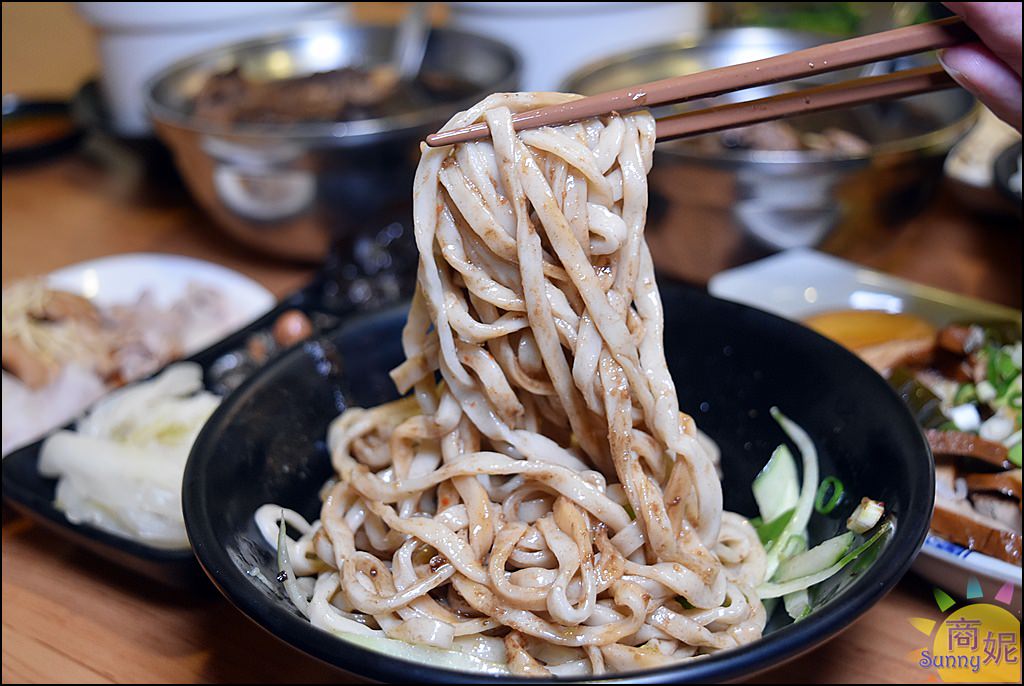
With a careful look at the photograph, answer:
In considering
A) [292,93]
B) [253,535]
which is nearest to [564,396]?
[253,535]

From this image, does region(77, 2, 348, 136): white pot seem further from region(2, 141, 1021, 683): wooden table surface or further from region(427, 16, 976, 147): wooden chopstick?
region(427, 16, 976, 147): wooden chopstick

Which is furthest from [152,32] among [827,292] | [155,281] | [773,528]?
[773,528]

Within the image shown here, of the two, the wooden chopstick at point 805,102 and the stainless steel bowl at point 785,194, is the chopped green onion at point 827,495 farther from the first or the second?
the stainless steel bowl at point 785,194

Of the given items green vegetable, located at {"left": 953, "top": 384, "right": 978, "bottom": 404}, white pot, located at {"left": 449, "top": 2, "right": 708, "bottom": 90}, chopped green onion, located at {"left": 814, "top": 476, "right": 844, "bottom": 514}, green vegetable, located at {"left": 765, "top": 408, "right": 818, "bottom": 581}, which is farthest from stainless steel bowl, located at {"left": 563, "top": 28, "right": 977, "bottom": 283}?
chopped green onion, located at {"left": 814, "top": 476, "right": 844, "bottom": 514}

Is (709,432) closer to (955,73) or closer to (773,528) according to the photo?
(773,528)

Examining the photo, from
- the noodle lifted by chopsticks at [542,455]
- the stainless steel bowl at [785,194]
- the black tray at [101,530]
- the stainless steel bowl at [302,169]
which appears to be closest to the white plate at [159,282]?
the stainless steel bowl at [302,169]

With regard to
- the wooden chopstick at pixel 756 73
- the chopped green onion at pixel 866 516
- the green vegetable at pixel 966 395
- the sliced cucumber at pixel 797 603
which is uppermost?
the wooden chopstick at pixel 756 73
